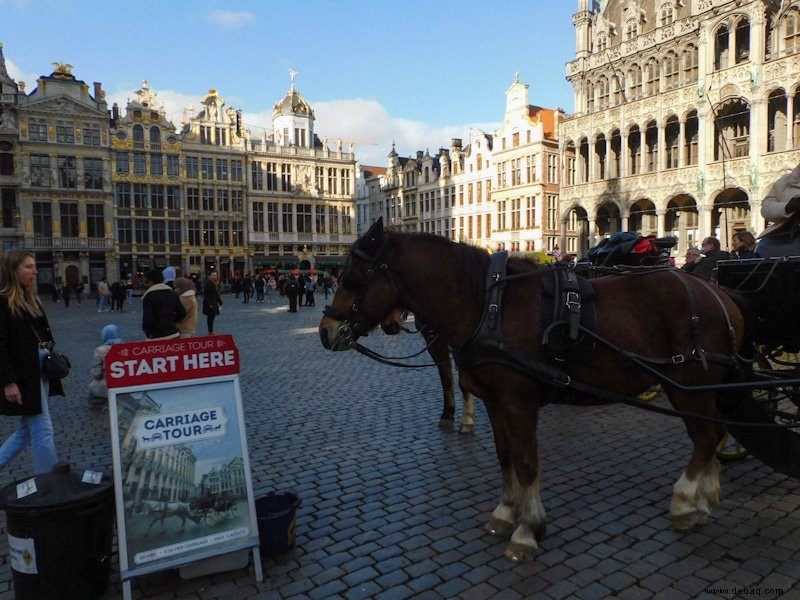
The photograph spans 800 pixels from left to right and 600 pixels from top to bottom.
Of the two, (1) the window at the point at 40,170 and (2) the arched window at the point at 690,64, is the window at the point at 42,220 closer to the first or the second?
(1) the window at the point at 40,170

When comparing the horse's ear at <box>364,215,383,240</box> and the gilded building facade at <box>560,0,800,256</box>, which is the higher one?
the gilded building facade at <box>560,0,800,256</box>

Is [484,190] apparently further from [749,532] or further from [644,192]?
[749,532]

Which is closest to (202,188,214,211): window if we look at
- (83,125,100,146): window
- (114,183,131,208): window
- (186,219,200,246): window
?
(186,219,200,246): window

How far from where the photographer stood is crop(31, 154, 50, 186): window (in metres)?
45.7

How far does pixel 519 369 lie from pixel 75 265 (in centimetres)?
5194

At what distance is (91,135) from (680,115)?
4520 centimetres

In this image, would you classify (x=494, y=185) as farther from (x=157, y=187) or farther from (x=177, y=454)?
(x=177, y=454)

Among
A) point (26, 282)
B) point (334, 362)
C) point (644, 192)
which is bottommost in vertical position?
point (334, 362)

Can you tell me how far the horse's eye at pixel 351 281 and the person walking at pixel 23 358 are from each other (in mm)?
2275

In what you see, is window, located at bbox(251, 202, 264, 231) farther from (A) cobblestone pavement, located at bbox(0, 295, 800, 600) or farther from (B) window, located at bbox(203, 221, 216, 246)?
(A) cobblestone pavement, located at bbox(0, 295, 800, 600)

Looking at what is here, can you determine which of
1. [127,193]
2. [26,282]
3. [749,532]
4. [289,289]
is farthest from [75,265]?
[749,532]

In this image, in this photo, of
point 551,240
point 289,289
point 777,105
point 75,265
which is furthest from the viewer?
point 75,265

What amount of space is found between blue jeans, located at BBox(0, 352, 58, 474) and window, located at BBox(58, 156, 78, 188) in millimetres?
50620

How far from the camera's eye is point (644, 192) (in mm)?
30406
